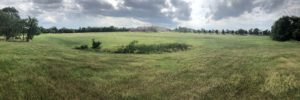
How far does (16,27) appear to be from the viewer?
395 feet

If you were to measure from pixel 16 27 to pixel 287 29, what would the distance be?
302 feet

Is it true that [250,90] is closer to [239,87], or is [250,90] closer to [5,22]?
[239,87]

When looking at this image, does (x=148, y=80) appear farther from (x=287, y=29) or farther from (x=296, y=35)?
(x=287, y=29)

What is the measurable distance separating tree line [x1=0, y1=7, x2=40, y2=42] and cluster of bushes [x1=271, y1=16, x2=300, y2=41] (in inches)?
3321

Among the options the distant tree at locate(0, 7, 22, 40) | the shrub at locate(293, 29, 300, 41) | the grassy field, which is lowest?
the grassy field

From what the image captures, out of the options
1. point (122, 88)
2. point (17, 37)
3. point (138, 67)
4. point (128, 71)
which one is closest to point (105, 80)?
point (122, 88)

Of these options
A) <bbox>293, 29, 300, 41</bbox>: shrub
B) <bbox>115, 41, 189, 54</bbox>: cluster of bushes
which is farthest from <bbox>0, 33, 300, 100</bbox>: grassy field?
<bbox>293, 29, 300, 41</bbox>: shrub

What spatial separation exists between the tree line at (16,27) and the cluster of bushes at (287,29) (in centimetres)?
8436

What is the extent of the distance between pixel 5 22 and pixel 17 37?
36.2 ft

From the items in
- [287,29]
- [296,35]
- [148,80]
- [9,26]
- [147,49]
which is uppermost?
[9,26]

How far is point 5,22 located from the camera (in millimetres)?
116875

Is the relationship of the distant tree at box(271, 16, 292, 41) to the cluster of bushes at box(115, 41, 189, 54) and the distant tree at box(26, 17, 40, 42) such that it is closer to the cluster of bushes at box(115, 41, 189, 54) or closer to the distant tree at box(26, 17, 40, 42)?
the cluster of bushes at box(115, 41, 189, 54)

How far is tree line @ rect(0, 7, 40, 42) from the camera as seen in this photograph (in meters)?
117

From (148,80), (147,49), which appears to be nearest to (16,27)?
(147,49)
